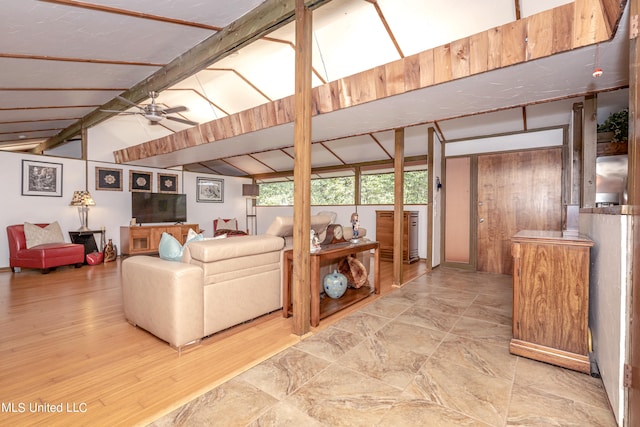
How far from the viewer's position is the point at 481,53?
2.19 meters

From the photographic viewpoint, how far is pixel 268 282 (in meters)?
2.91

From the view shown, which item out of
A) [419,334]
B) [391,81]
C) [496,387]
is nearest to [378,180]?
[391,81]

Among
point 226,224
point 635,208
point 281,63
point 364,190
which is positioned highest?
point 281,63

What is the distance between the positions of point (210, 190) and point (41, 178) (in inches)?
151

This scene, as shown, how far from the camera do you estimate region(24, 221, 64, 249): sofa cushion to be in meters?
5.00

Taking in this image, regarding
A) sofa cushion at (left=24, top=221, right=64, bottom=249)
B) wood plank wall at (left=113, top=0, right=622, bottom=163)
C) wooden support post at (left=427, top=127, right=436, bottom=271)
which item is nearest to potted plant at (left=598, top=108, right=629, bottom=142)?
wooden support post at (left=427, top=127, right=436, bottom=271)

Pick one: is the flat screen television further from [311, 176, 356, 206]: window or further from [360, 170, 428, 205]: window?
[360, 170, 428, 205]: window

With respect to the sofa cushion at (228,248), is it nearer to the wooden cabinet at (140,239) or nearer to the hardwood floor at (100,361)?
the hardwood floor at (100,361)

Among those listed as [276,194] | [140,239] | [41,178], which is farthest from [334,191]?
[41,178]

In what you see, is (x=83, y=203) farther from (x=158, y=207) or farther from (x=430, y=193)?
(x=430, y=193)

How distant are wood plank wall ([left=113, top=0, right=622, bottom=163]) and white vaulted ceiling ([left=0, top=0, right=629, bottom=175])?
0.11 meters

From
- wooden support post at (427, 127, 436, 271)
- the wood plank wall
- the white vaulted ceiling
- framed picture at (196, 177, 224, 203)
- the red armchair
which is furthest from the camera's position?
framed picture at (196, 177, 224, 203)

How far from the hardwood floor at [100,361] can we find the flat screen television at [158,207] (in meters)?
3.77

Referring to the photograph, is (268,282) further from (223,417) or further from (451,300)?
(451,300)
